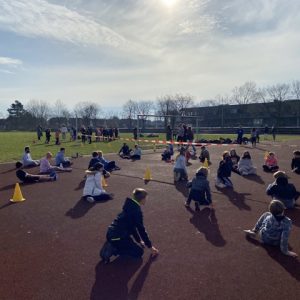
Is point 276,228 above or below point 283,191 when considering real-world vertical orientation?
below

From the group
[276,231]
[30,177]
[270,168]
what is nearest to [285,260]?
[276,231]

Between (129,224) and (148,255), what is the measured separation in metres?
0.71

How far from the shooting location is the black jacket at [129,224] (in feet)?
→ 19.7

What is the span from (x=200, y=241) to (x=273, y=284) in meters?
1.96

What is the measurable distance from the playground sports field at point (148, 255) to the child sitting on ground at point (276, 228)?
6.5 inches

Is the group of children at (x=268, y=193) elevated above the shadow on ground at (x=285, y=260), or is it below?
above

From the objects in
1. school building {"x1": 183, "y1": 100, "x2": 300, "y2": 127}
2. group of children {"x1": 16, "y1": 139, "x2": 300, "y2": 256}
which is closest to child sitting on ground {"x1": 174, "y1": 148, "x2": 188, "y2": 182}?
group of children {"x1": 16, "y1": 139, "x2": 300, "y2": 256}

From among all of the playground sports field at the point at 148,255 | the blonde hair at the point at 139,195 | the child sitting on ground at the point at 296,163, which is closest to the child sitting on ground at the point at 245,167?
the child sitting on ground at the point at 296,163

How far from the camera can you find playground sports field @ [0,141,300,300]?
5.02m

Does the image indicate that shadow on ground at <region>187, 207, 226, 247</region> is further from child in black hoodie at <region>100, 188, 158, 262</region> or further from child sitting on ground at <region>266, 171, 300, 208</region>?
child sitting on ground at <region>266, 171, 300, 208</region>

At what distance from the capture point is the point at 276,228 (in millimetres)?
6520

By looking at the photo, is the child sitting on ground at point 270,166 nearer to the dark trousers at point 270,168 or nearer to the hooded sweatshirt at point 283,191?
the dark trousers at point 270,168

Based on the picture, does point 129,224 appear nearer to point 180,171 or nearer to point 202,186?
point 202,186

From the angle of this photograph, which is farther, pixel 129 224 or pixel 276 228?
pixel 276 228
